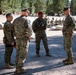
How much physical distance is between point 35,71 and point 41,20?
2.83m

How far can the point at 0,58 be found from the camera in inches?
405

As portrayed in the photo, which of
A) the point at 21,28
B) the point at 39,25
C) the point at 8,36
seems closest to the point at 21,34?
the point at 21,28

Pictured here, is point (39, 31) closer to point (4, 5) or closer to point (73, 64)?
point (73, 64)

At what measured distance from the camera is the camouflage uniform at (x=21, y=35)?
7.71 metres

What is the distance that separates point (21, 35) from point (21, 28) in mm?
207

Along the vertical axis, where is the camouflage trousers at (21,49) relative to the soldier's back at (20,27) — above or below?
below

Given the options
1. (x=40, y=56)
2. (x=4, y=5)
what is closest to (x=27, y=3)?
(x=4, y=5)

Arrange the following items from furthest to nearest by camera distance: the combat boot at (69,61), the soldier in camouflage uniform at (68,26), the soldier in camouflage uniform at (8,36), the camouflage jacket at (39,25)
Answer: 1. the camouflage jacket at (39,25)
2. the combat boot at (69,61)
3. the soldier in camouflage uniform at (68,26)
4. the soldier in camouflage uniform at (8,36)

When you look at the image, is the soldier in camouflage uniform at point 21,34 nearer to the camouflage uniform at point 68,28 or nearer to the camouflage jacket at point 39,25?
the camouflage uniform at point 68,28

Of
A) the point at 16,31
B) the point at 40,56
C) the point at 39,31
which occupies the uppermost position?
the point at 16,31

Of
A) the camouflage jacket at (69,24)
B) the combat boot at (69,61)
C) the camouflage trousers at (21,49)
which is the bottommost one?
the combat boot at (69,61)

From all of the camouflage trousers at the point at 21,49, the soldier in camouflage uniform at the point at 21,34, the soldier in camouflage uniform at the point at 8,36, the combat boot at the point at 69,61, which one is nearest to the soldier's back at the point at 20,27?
the soldier in camouflage uniform at the point at 21,34

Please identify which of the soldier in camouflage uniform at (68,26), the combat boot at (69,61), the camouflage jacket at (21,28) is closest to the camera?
the camouflage jacket at (21,28)

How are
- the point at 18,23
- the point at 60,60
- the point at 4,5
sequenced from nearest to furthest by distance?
the point at 18,23
the point at 60,60
the point at 4,5
